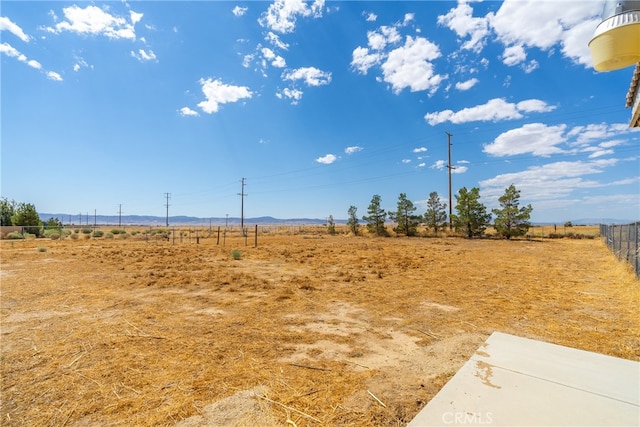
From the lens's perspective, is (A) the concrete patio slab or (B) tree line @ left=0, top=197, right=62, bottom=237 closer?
(A) the concrete patio slab

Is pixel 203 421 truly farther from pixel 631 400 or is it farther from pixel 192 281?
pixel 192 281

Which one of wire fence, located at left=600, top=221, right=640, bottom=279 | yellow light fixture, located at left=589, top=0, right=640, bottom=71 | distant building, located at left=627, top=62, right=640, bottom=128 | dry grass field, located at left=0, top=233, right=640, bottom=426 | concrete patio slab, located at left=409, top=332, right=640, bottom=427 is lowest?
dry grass field, located at left=0, top=233, right=640, bottom=426

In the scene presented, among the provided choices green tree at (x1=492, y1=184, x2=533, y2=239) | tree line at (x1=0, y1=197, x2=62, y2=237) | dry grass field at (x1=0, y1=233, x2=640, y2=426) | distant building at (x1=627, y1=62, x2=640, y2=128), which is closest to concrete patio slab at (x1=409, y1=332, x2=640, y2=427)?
dry grass field at (x1=0, y1=233, x2=640, y2=426)

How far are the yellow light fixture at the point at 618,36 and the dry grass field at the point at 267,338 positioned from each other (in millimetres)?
3028

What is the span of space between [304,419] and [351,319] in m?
3.17

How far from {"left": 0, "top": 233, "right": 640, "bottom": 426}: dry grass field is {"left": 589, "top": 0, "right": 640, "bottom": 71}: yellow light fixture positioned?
3.03 m

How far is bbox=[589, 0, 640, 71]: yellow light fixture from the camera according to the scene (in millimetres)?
1465

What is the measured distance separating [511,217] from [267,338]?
1282 inches

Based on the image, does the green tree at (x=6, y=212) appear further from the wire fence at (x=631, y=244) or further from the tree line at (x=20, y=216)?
the wire fence at (x=631, y=244)

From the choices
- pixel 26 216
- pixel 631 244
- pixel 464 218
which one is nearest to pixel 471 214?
pixel 464 218

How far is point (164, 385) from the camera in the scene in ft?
10.8

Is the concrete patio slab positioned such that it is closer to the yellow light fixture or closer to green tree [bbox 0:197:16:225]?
the yellow light fixture

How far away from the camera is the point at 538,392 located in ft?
7.99

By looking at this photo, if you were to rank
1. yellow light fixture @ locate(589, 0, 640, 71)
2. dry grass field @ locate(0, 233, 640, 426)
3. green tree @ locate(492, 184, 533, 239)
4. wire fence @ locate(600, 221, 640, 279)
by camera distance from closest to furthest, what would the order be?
yellow light fixture @ locate(589, 0, 640, 71) → dry grass field @ locate(0, 233, 640, 426) → wire fence @ locate(600, 221, 640, 279) → green tree @ locate(492, 184, 533, 239)
